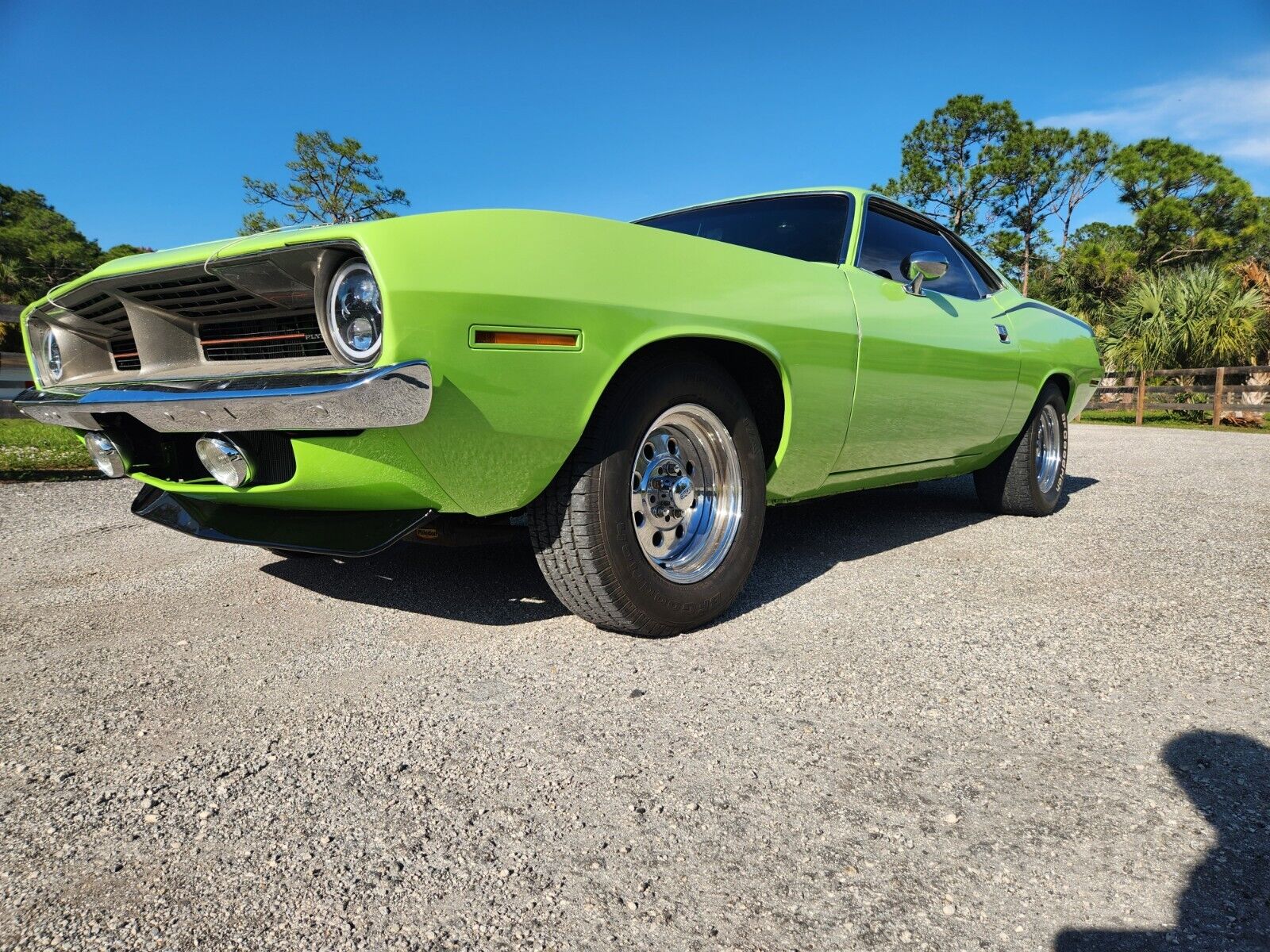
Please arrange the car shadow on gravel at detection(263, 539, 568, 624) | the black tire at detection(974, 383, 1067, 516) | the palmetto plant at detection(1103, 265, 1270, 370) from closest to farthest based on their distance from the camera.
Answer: the car shadow on gravel at detection(263, 539, 568, 624) → the black tire at detection(974, 383, 1067, 516) → the palmetto plant at detection(1103, 265, 1270, 370)

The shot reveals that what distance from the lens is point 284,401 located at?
1.72m

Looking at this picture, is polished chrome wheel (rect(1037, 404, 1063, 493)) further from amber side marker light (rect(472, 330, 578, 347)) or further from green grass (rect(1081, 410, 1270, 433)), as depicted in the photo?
green grass (rect(1081, 410, 1270, 433))

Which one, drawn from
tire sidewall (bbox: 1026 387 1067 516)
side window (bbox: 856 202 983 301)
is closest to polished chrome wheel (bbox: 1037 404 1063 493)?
tire sidewall (bbox: 1026 387 1067 516)

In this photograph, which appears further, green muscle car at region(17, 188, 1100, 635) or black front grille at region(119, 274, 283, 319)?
black front grille at region(119, 274, 283, 319)

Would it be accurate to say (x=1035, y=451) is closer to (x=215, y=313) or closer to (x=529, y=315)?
(x=529, y=315)

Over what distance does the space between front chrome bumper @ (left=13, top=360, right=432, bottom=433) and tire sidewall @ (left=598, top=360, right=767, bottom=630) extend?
1.95ft

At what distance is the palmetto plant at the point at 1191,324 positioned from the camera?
15383 mm

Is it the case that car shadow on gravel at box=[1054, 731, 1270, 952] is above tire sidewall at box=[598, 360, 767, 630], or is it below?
below

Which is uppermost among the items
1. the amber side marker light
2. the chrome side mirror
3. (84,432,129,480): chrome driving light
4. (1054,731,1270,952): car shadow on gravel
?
the chrome side mirror

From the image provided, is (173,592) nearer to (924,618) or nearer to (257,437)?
(257,437)

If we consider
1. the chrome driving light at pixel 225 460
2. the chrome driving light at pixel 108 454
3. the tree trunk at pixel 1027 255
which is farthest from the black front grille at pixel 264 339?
the tree trunk at pixel 1027 255

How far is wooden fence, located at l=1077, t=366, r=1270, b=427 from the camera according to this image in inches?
558

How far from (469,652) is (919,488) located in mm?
4283

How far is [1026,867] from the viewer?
4.15 feet
